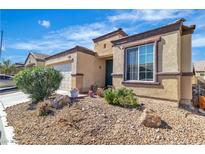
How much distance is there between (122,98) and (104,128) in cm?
224

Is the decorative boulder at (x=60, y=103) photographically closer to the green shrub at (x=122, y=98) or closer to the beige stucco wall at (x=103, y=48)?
the green shrub at (x=122, y=98)

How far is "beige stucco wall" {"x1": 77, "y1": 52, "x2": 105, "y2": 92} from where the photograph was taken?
12984 mm

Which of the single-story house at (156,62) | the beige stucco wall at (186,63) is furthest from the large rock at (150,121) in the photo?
the beige stucco wall at (186,63)

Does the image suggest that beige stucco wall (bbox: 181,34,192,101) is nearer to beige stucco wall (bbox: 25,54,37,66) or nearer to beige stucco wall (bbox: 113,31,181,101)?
beige stucco wall (bbox: 113,31,181,101)

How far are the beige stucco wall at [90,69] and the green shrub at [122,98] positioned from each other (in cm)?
562

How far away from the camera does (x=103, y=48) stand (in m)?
13.4

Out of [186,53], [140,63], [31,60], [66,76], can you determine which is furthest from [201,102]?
[31,60]

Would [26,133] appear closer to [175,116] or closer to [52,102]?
[52,102]

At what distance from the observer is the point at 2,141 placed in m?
5.10

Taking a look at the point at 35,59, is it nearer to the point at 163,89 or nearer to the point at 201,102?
the point at 163,89

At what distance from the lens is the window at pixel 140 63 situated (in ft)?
29.8

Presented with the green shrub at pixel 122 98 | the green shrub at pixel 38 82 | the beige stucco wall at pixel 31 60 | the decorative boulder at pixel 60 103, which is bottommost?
the decorative boulder at pixel 60 103

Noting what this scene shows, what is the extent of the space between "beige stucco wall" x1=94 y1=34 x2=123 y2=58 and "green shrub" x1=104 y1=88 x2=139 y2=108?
5477 mm
